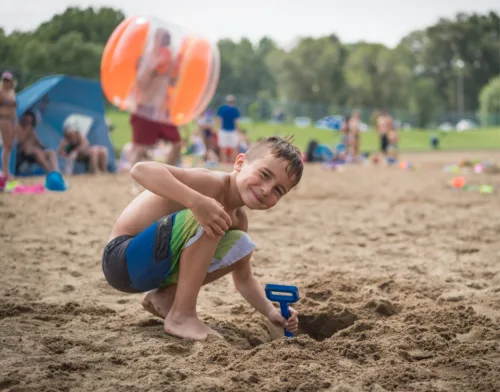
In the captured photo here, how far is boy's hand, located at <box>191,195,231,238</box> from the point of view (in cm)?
221

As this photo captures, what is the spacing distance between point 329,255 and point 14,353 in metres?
2.44

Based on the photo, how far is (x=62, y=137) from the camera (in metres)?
10.2

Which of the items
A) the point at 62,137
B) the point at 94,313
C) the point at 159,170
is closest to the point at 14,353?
the point at 94,313

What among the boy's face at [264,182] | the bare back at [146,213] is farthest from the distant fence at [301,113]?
the boy's face at [264,182]

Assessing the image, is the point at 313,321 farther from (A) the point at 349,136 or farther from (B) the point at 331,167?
(A) the point at 349,136

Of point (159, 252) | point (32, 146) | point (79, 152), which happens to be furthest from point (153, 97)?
point (159, 252)

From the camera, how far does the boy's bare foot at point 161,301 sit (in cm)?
262

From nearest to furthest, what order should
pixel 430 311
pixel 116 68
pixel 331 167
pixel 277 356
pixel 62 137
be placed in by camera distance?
pixel 277 356 < pixel 430 311 < pixel 116 68 < pixel 62 137 < pixel 331 167

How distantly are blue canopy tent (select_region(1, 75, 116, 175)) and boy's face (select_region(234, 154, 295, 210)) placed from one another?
7745mm

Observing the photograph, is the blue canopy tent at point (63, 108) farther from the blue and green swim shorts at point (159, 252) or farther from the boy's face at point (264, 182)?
the boy's face at point (264, 182)

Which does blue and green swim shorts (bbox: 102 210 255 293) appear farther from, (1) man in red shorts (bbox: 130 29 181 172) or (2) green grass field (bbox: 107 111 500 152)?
(2) green grass field (bbox: 107 111 500 152)

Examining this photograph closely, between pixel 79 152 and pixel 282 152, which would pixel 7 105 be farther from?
pixel 282 152

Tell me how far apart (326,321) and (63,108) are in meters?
8.48

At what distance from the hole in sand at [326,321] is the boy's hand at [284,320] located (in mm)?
202
